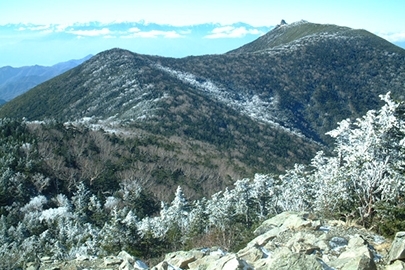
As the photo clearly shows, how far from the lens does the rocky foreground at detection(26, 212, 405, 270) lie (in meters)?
11.6

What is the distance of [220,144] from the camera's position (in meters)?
130

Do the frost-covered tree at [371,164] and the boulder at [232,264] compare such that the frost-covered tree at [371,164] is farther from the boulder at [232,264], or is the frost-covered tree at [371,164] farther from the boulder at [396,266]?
the boulder at [232,264]

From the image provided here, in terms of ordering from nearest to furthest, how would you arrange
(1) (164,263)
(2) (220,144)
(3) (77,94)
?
1. (1) (164,263)
2. (2) (220,144)
3. (3) (77,94)

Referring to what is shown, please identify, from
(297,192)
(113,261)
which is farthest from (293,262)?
(297,192)

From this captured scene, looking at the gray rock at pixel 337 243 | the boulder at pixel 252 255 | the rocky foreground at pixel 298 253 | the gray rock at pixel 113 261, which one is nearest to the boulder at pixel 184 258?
the rocky foreground at pixel 298 253

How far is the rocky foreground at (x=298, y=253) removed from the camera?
1161 cm

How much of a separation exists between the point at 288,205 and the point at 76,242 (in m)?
21.9

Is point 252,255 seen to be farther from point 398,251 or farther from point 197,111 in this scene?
point 197,111

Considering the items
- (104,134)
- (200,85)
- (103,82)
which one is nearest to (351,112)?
(200,85)

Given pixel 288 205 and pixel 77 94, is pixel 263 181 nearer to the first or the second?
pixel 288 205

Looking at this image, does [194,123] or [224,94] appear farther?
[224,94]

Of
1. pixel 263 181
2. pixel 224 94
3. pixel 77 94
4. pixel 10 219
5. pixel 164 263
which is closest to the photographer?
pixel 164 263

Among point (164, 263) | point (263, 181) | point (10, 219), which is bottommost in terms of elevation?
point (10, 219)

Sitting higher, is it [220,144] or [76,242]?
[76,242]
